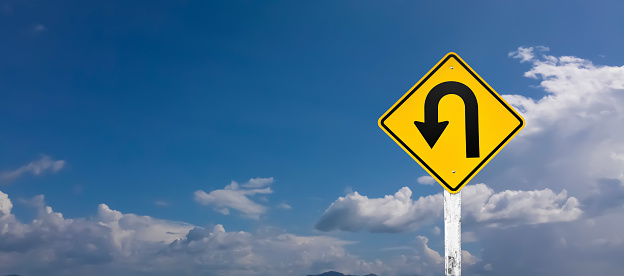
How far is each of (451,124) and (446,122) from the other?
Answer: 2.5 inches

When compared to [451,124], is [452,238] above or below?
below

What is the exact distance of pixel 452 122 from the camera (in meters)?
6.14

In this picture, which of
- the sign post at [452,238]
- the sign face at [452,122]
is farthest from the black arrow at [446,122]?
the sign post at [452,238]

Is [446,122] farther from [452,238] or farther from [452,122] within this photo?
[452,238]

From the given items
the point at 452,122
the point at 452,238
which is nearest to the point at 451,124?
the point at 452,122

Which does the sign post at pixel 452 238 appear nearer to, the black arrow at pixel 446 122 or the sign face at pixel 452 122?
the sign face at pixel 452 122

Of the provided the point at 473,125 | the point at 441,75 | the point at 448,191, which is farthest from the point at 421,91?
the point at 448,191

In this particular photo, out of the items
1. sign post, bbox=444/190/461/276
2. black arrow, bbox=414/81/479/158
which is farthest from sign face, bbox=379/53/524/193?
sign post, bbox=444/190/461/276

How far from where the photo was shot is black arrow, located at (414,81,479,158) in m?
6.08

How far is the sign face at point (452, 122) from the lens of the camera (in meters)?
6.05

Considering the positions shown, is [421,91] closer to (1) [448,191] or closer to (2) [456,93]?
(2) [456,93]

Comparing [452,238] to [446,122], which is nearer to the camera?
[452,238]

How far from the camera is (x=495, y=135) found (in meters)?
6.11

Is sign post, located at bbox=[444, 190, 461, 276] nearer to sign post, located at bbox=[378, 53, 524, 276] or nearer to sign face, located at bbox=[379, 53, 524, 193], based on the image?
sign post, located at bbox=[378, 53, 524, 276]
